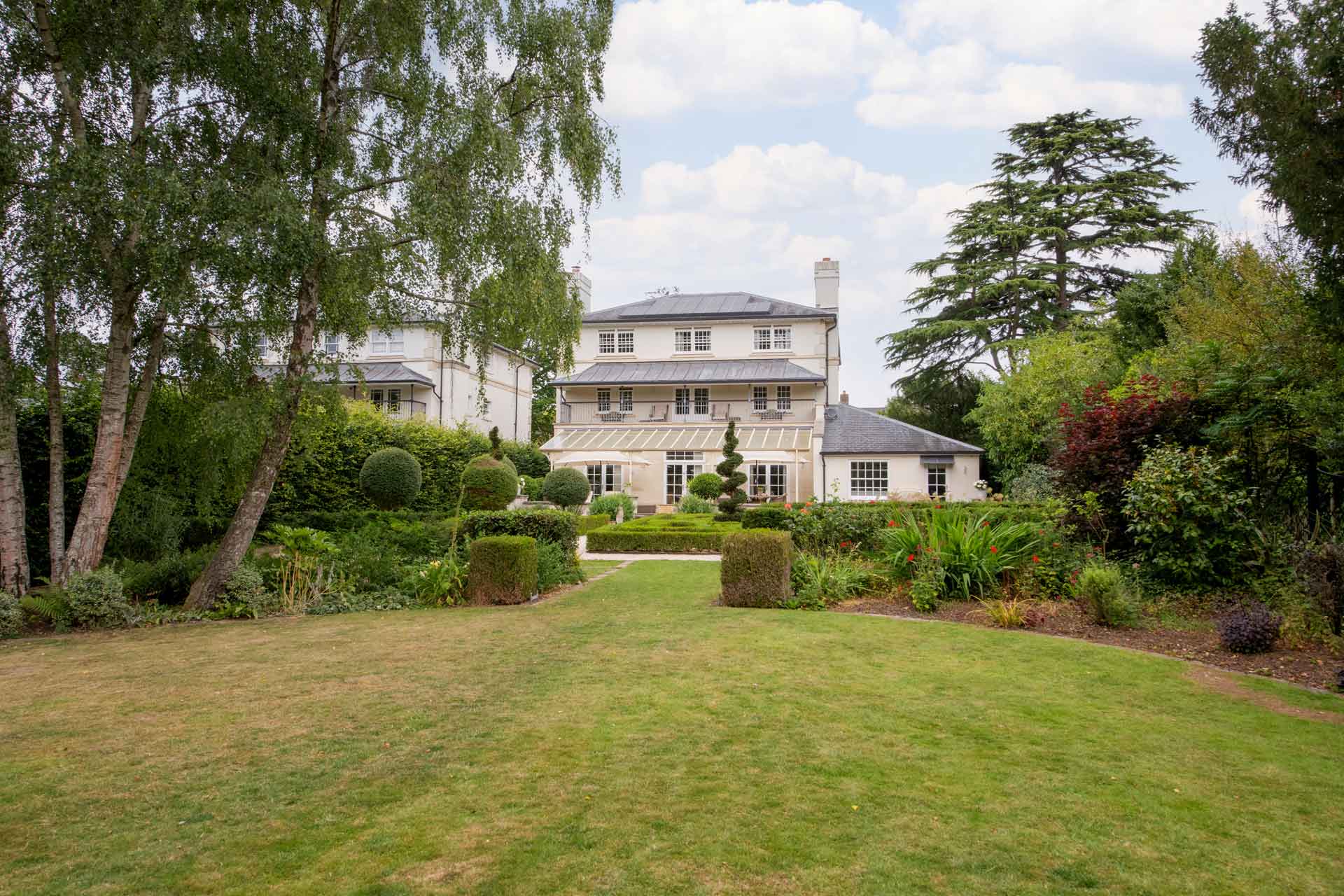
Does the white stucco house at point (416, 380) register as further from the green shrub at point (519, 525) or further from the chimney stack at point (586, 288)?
the green shrub at point (519, 525)

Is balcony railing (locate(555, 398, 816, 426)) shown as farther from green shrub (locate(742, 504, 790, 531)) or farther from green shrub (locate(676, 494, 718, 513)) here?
green shrub (locate(742, 504, 790, 531))

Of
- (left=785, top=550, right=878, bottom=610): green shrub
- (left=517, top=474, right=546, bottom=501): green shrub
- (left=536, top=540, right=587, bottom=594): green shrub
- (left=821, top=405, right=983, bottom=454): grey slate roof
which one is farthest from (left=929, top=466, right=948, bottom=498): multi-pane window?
(left=536, top=540, right=587, bottom=594): green shrub

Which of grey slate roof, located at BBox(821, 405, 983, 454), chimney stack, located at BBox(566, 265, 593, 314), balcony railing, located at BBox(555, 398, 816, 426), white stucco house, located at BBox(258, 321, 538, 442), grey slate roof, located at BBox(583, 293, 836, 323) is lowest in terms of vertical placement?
grey slate roof, located at BBox(821, 405, 983, 454)

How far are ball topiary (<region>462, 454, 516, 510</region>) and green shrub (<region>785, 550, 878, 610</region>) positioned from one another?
447 inches

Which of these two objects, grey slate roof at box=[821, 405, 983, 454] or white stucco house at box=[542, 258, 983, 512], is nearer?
grey slate roof at box=[821, 405, 983, 454]

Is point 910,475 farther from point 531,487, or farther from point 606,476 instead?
point 531,487

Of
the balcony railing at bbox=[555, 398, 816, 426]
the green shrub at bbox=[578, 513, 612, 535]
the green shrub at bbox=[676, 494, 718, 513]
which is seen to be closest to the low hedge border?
the green shrub at bbox=[578, 513, 612, 535]

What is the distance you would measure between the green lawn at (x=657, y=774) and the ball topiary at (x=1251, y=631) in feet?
2.39

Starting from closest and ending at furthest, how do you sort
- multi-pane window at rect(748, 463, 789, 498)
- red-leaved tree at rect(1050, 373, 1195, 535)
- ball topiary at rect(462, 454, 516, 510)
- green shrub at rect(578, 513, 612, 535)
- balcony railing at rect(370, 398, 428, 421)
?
red-leaved tree at rect(1050, 373, 1195, 535) < ball topiary at rect(462, 454, 516, 510) < green shrub at rect(578, 513, 612, 535) < multi-pane window at rect(748, 463, 789, 498) < balcony railing at rect(370, 398, 428, 421)

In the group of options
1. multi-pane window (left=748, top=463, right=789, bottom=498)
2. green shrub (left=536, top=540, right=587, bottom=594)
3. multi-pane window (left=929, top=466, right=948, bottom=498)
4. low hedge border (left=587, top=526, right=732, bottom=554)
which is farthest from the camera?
multi-pane window (left=748, top=463, right=789, bottom=498)

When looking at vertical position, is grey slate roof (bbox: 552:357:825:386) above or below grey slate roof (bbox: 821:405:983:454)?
above

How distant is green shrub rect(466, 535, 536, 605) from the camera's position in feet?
33.0

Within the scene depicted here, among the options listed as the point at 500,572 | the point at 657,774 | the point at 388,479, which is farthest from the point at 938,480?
the point at 657,774

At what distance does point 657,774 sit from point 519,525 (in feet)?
26.8
